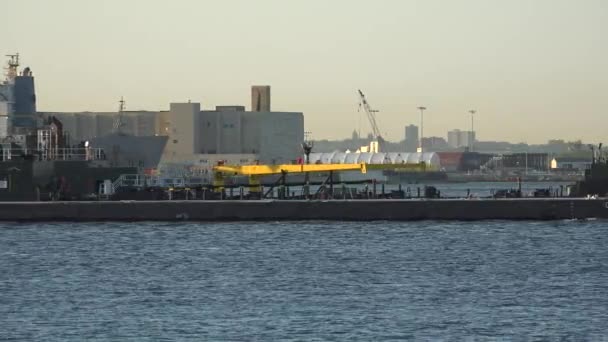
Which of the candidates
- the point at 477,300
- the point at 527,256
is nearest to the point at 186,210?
the point at 527,256

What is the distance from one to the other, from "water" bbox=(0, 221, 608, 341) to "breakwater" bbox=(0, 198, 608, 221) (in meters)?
1.65

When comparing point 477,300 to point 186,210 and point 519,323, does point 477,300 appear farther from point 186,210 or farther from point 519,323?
point 186,210

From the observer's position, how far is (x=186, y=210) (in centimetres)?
10050

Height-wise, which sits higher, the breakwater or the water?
the breakwater

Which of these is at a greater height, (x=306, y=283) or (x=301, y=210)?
(x=301, y=210)

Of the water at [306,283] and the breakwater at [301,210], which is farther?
the breakwater at [301,210]

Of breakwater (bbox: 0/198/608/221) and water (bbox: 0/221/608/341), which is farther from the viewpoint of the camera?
breakwater (bbox: 0/198/608/221)

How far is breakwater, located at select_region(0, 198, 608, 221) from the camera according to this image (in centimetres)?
9869

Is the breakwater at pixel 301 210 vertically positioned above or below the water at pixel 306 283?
above

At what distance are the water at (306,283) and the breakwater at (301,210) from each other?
5.41 feet

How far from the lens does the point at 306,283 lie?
64.1 meters

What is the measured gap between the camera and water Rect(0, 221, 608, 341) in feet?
168

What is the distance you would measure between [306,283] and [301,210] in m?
35.8

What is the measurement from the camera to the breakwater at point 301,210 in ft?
324
